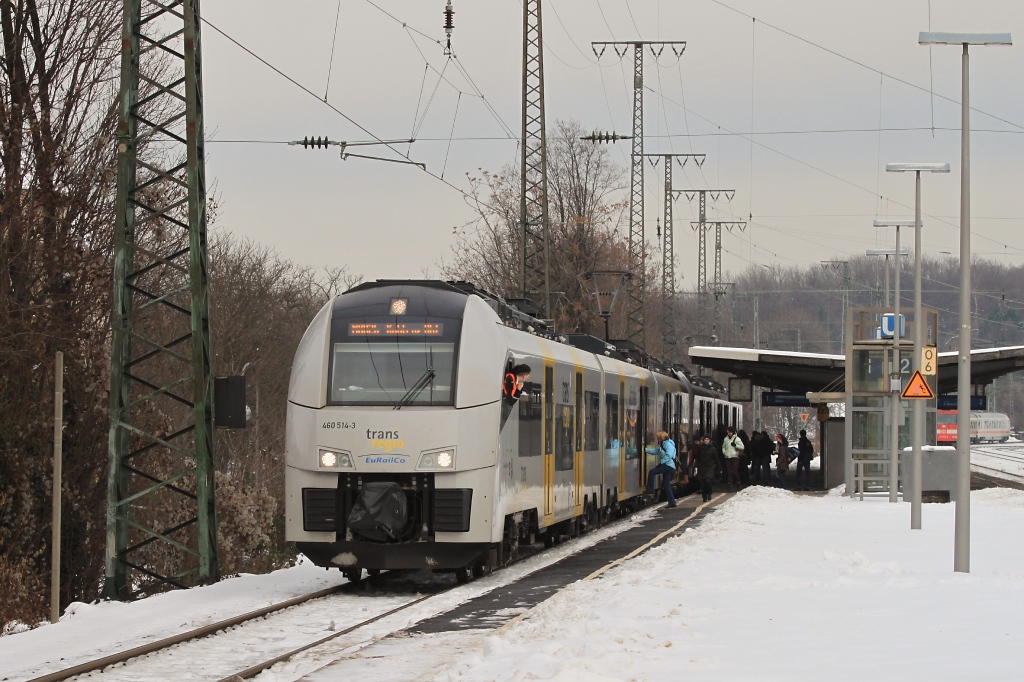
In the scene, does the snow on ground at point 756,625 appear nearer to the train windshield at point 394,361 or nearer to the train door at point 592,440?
the train windshield at point 394,361

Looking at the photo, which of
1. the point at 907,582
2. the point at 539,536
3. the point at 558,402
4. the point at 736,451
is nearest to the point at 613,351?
the point at 539,536

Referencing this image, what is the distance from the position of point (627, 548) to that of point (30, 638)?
1015cm

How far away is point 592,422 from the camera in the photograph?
22.9m

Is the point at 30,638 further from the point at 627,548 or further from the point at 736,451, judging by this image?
the point at 736,451

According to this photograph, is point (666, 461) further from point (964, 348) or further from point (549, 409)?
point (964, 348)

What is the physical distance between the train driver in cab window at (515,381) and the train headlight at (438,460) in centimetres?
108

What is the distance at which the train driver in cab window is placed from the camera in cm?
1627

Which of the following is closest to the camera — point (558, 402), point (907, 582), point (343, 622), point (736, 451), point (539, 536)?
point (343, 622)

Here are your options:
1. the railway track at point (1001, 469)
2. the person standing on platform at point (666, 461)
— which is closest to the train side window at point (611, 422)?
the person standing on platform at point (666, 461)

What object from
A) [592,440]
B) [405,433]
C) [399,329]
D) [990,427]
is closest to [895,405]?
[592,440]

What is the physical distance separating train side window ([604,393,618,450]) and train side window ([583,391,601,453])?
0.72m

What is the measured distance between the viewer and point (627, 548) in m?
20.7

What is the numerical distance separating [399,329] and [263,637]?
185 inches

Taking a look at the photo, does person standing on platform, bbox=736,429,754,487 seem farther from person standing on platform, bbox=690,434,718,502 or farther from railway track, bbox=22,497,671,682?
railway track, bbox=22,497,671,682
